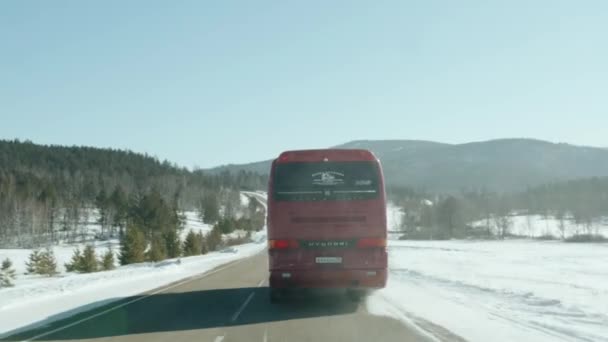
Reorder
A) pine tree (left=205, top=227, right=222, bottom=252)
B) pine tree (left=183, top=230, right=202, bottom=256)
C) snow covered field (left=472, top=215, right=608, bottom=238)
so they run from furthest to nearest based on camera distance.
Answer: snow covered field (left=472, top=215, right=608, bottom=238)
pine tree (left=205, top=227, right=222, bottom=252)
pine tree (left=183, top=230, right=202, bottom=256)

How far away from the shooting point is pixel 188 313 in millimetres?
13031

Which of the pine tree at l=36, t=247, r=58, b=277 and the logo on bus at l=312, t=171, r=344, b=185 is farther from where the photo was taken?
the pine tree at l=36, t=247, r=58, b=277

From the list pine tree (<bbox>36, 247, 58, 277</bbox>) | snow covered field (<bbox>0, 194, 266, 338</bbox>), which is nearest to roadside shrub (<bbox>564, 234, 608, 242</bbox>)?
snow covered field (<bbox>0, 194, 266, 338</bbox>)

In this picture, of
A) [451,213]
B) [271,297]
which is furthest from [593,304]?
[451,213]

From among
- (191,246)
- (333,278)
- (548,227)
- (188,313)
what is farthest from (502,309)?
(548,227)

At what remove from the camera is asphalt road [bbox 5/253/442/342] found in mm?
9906

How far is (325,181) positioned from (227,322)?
427 centimetres

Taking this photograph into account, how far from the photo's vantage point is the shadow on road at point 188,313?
35.6 feet

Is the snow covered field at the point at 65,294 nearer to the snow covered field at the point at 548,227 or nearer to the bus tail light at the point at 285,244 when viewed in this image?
the bus tail light at the point at 285,244

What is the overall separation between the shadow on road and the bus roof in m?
3.89

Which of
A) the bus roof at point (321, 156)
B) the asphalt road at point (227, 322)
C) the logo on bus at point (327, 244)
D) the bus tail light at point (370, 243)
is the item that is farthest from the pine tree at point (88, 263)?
the bus tail light at point (370, 243)

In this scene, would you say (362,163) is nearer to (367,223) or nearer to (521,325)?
(367,223)

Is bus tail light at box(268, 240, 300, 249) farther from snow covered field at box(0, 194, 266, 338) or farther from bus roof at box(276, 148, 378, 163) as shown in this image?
snow covered field at box(0, 194, 266, 338)

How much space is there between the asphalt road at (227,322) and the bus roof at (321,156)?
3.89m
